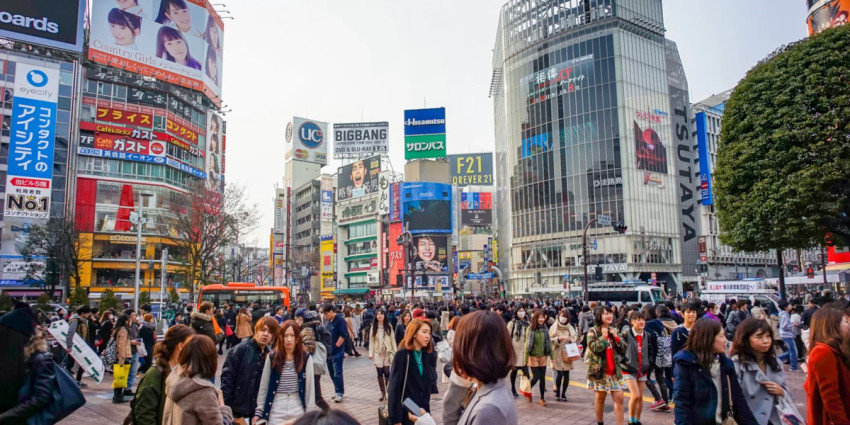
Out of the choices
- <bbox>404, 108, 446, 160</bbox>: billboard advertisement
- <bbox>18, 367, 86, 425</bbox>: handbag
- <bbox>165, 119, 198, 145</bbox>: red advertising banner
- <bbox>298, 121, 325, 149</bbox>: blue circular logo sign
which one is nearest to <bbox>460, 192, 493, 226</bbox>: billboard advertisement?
<bbox>404, 108, 446, 160</bbox>: billboard advertisement

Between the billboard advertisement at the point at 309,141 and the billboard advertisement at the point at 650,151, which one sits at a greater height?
the billboard advertisement at the point at 309,141

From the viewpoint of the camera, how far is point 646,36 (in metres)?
57.8

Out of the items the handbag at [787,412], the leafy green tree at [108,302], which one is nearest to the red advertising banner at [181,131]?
the leafy green tree at [108,302]

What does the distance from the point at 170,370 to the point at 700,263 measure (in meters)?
61.5

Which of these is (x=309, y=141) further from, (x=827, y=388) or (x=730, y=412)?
(x=827, y=388)

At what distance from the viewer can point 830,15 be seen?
33.5 m

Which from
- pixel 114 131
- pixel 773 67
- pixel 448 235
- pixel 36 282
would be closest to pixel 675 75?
pixel 448 235

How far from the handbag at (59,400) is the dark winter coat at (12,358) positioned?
0.06 m

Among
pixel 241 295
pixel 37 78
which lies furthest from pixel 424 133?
pixel 241 295

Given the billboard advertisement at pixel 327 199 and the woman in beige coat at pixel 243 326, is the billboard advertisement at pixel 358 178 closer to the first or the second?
the billboard advertisement at pixel 327 199

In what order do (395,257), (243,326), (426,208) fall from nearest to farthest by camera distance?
(243,326) → (426,208) → (395,257)

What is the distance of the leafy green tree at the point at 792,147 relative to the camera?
18859 mm

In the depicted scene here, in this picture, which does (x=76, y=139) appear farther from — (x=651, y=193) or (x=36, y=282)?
(x=651, y=193)

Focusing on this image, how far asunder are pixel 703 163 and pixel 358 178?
4551cm
